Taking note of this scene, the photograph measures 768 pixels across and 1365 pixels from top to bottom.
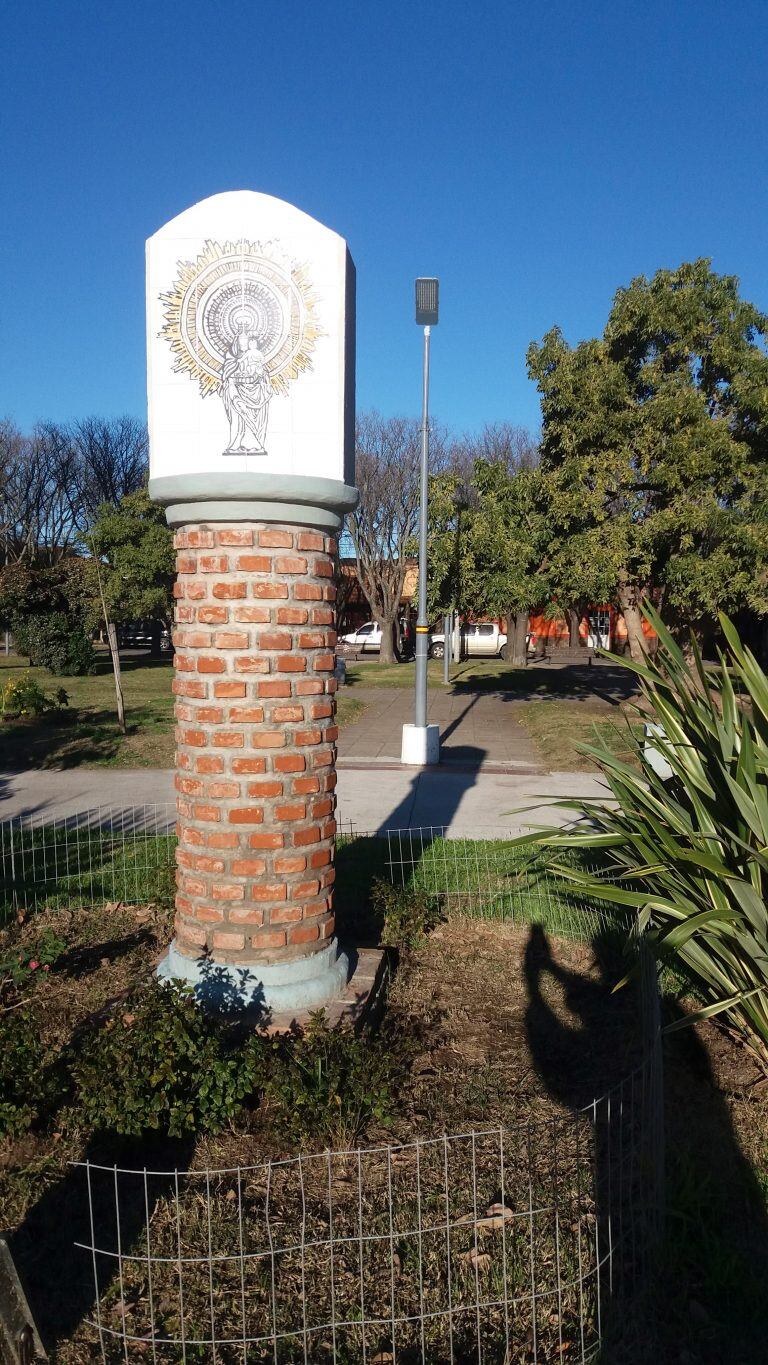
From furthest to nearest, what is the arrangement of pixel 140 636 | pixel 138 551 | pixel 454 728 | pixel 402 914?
pixel 140 636 → pixel 138 551 → pixel 454 728 → pixel 402 914

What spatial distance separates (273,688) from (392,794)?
660 centimetres

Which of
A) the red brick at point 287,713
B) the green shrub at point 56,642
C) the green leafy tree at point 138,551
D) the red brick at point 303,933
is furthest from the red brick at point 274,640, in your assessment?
the green leafy tree at point 138,551

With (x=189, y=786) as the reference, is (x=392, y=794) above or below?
below

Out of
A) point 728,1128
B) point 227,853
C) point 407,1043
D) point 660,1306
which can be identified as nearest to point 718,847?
point 728,1128

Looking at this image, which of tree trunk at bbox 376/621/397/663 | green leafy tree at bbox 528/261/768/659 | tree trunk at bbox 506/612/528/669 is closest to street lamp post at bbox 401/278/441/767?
green leafy tree at bbox 528/261/768/659

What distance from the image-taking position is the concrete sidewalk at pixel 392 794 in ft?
28.9

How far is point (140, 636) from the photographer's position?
44312mm

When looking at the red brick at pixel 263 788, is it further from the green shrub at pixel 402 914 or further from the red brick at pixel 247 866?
the green shrub at pixel 402 914

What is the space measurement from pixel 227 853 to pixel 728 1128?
2.26 meters

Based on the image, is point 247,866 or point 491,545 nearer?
point 247,866

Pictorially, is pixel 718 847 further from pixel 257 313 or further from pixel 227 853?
pixel 257 313

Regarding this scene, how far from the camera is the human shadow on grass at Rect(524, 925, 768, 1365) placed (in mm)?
2455

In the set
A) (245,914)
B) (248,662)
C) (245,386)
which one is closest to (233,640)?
(248,662)

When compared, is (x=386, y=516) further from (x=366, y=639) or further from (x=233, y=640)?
(x=233, y=640)
